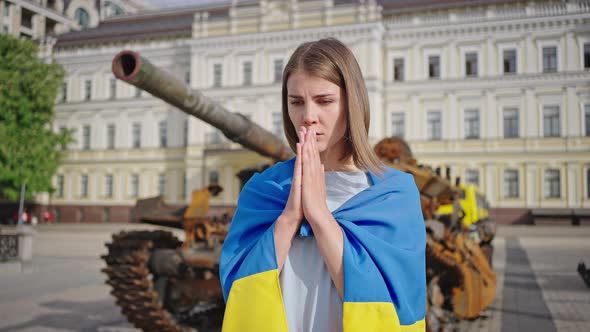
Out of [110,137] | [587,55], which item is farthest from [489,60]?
[110,137]

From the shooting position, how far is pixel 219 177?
100 feet

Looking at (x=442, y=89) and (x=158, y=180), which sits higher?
(x=442, y=89)

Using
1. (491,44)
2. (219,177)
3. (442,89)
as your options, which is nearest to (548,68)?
(491,44)

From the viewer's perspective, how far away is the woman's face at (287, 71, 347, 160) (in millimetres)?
1442

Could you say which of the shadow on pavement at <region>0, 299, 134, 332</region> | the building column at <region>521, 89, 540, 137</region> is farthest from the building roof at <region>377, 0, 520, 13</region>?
the shadow on pavement at <region>0, 299, 134, 332</region>

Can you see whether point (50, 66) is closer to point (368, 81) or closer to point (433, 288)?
point (368, 81)

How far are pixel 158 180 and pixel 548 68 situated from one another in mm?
21838

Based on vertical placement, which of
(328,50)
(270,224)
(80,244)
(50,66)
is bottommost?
(80,244)

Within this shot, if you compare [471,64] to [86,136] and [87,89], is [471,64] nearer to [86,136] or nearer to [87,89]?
[87,89]

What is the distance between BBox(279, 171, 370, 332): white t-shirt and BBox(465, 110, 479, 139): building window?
87.5 feet

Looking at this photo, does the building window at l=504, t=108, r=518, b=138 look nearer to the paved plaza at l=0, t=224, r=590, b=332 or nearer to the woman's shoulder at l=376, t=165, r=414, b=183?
the paved plaza at l=0, t=224, r=590, b=332

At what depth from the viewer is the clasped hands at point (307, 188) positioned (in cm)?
133

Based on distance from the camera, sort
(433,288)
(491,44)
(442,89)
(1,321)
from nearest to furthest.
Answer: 1. (433,288)
2. (1,321)
3. (491,44)
4. (442,89)

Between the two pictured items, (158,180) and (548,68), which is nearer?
(548,68)
